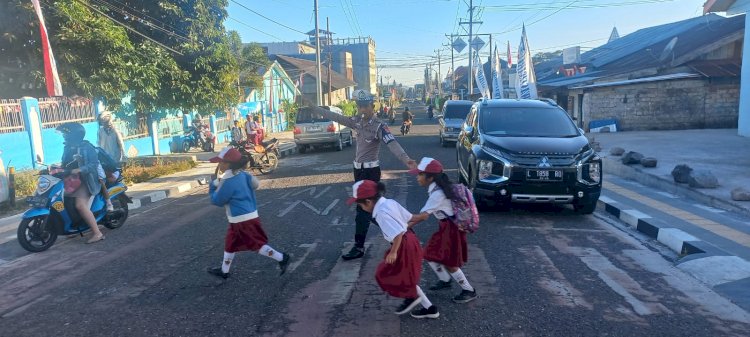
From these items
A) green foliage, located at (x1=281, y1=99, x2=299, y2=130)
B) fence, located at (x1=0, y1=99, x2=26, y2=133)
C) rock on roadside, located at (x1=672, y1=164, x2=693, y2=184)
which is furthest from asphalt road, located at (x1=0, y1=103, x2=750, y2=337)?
green foliage, located at (x1=281, y1=99, x2=299, y2=130)

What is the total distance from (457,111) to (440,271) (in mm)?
17707

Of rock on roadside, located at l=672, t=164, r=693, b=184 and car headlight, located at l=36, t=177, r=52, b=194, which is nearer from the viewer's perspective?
car headlight, located at l=36, t=177, r=52, b=194

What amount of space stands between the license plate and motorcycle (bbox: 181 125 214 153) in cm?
1629

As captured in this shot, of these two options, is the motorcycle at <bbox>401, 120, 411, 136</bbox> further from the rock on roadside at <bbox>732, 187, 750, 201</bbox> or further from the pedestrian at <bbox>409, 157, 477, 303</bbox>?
the pedestrian at <bbox>409, 157, 477, 303</bbox>

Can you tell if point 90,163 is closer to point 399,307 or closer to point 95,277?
point 95,277

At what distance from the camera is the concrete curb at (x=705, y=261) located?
482 centimetres

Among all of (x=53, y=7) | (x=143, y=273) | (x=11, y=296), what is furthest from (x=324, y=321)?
(x=53, y=7)

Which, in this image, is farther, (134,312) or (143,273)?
(143,273)

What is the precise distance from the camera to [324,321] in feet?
13.7

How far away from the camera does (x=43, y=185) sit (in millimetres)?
6746

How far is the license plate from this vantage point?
739cm

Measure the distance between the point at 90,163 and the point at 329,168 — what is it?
8239 millimetres

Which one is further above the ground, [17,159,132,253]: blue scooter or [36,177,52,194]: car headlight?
[36,177,52,194]: car headlight

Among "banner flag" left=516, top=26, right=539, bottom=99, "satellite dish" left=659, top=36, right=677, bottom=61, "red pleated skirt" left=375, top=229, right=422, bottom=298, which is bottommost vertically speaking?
"red pleated skirt" left=375, top=229, right=422, bottom=298
